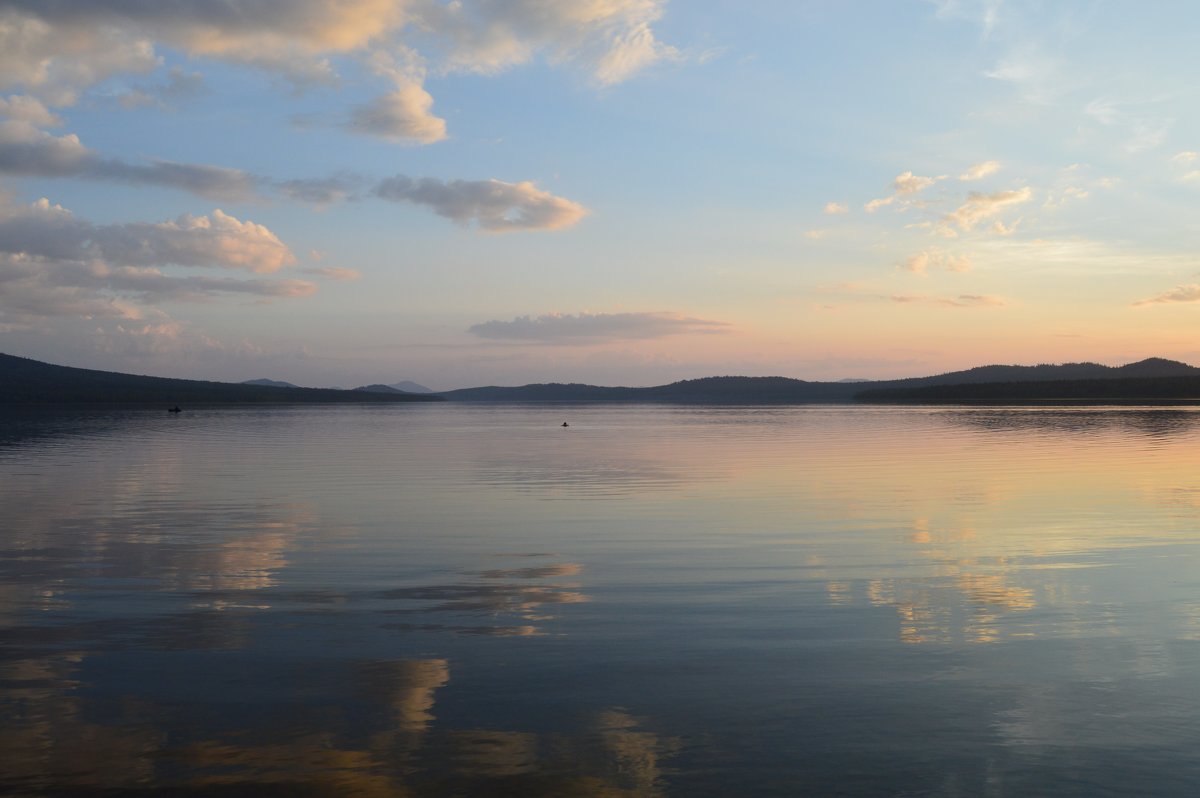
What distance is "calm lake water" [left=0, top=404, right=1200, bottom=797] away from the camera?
769cm

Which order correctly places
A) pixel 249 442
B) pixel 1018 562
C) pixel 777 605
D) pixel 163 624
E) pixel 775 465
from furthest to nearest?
pixel 249 442, pixel 775 465, pixel 1018 562, pixel 777 605, pixel 163 624

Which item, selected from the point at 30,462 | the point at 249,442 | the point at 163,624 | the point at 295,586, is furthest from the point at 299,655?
the point at 249,442

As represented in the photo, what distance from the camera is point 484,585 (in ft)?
49.6

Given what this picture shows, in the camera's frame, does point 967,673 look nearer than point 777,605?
Yes

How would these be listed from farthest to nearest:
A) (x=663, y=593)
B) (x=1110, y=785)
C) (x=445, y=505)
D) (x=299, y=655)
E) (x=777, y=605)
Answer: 1. (x=445, y=505)
2. (x=663, y=593)
3. (x=777, y=605)
4. (x=299, y=655)
5. (x=1110, y=785)

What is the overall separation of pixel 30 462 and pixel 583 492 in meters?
25.6

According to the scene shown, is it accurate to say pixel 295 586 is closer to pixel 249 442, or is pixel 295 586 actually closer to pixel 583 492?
pixel 583 492

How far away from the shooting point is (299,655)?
35.8 feet

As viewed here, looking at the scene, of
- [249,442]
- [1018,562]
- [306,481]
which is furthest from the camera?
[249,442]

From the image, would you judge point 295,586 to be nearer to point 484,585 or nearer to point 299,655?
point 484,585

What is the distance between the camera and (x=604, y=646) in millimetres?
11281

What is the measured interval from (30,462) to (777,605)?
37.2 metres

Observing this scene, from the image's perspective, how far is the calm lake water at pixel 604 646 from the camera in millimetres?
7688

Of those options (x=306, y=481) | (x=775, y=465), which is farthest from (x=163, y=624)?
(x=775, y=465)
